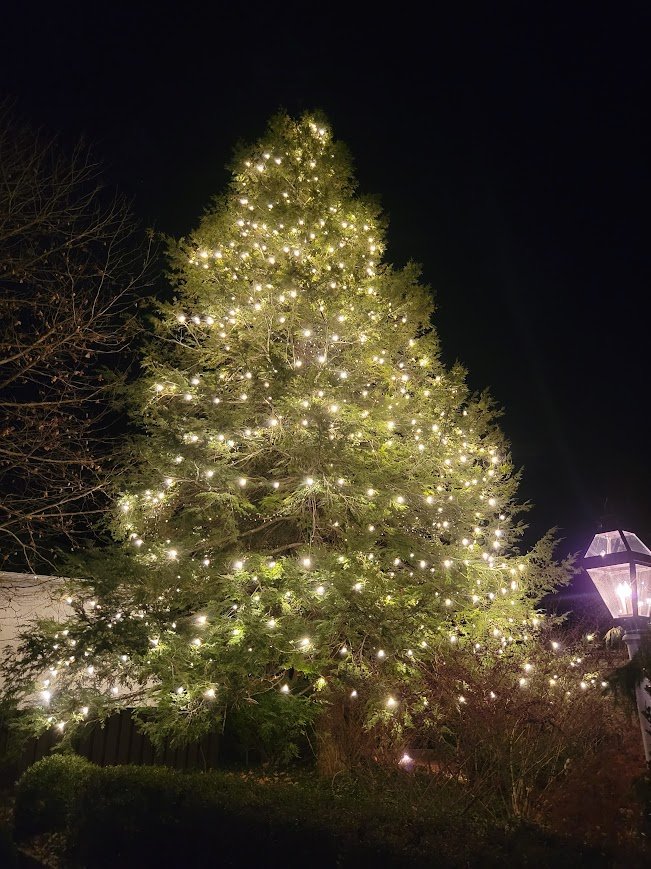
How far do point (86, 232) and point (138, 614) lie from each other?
6310 millimetres

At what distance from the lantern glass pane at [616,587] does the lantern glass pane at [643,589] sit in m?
0.09

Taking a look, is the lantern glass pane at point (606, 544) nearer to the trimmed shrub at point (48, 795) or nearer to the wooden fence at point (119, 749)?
the trimmed shrub at point (48, 795)

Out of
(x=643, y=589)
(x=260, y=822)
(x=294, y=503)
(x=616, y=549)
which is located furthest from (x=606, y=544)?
(x=294, y=503)

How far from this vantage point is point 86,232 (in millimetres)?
10258

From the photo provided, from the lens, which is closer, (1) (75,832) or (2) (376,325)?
(1) (75,832)

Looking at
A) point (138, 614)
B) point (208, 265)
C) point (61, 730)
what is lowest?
point (61, 730)

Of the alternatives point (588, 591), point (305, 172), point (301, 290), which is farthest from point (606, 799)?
point (588, 591)

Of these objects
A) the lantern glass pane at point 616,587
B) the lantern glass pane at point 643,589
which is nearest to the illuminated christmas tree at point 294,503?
the lantern glass pane at point 616,587

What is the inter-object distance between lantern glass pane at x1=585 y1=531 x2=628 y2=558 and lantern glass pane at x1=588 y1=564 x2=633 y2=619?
0.51 feet

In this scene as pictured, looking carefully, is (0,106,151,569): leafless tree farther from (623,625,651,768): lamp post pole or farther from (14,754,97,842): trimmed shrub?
(623,625,651,768): lamp post pole

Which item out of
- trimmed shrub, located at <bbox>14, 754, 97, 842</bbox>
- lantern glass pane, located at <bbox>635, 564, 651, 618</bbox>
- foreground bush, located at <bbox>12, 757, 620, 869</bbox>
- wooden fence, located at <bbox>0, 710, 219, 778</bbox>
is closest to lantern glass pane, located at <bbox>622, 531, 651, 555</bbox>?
lantern glass pane, located at <bbox>635, 564, 651, 618</bbox>

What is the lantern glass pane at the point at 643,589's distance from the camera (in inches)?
207

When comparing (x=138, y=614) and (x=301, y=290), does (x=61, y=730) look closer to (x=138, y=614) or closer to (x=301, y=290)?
(x=138, y=614)

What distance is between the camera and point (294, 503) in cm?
853
